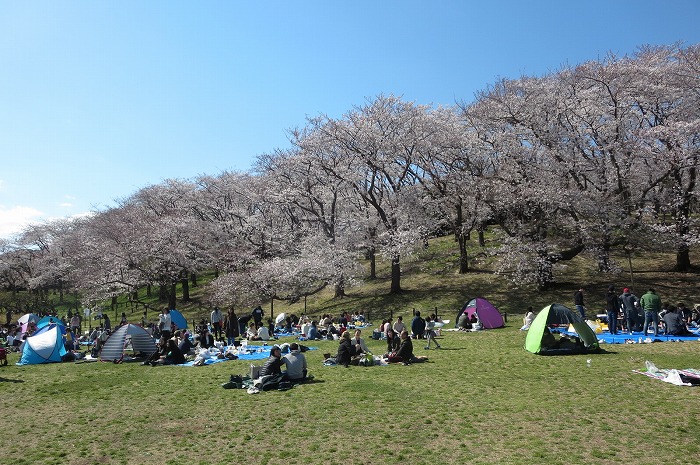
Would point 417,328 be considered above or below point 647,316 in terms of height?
below

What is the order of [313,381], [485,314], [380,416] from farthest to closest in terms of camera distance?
[485,314], [313,381], [380,416]

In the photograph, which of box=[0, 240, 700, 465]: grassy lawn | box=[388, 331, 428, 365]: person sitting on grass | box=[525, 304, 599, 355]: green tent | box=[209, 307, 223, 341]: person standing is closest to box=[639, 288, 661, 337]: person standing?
box=[0, 240, 700, 465]: grassy lawn

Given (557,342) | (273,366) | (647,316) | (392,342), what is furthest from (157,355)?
(647,316)

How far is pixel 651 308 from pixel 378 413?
13113mm

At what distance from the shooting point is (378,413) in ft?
33.5

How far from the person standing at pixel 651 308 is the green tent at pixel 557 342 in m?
3.68

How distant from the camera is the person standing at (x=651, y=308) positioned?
1755cm

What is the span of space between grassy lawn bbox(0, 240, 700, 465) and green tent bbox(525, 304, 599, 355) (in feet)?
1.73

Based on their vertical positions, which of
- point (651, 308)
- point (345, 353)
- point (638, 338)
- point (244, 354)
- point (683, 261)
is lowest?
point (638, 338)

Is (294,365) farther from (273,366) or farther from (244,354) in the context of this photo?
(244,354)

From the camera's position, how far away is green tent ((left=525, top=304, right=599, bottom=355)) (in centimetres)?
1539

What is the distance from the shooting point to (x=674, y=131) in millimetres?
26359

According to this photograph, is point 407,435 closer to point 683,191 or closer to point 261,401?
point 261,401

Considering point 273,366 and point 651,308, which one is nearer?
point 273,366
